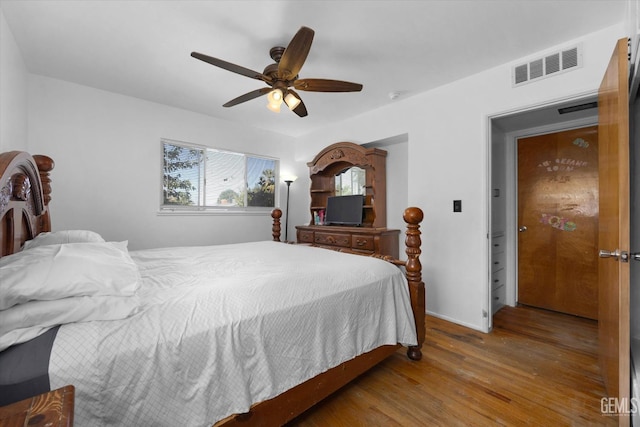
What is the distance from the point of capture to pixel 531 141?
335 centimetres

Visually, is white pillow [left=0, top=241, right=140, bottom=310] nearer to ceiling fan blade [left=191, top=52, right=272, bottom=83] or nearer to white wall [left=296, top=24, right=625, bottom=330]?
ceiling fan blade [left=191, top=52, right=272, bottom=83]

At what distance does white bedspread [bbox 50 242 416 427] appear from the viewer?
2.89 feet

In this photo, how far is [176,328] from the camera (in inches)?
40.3

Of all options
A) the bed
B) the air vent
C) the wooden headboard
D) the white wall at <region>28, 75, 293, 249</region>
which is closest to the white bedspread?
the bed

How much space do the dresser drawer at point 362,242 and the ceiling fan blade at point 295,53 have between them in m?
2.07

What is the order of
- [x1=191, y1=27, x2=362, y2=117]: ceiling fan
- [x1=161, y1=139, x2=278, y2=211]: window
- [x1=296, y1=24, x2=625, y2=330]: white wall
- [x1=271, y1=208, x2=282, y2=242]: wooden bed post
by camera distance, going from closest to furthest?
[x1=191, y1=27, x2=362, y2=117]: ceiling fan < [x1=296, y1=24, x2=625, y2=330]: white wall < [x1=271, y1=208, x2=282, y2=242]: wooden bed post < [x1=161, y1=139, x2=278, y2=211]: window

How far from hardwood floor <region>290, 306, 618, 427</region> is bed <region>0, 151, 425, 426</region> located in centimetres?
21

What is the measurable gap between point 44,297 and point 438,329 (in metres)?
2.88

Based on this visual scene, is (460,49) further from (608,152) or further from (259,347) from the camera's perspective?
(259,347)

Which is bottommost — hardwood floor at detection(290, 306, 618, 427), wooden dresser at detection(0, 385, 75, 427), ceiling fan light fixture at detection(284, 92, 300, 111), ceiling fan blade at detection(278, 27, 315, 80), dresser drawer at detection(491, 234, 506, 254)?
hardwood floor at detection(290, 306, 618, 427)

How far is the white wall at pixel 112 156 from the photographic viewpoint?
2818mm

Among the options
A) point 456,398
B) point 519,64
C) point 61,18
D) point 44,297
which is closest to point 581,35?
point 519,64

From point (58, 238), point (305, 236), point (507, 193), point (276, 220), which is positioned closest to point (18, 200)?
point (58, 238)

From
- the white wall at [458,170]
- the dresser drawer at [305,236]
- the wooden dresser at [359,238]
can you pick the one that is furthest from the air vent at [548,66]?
the dresser drawer at [305,236]
